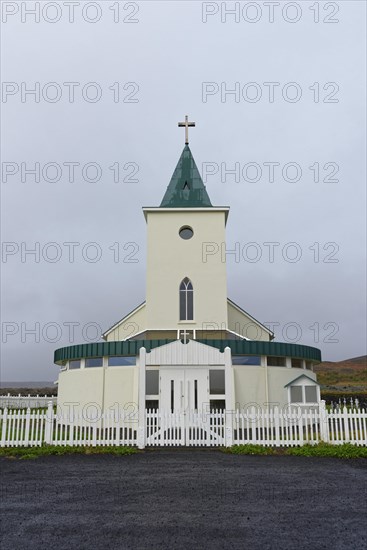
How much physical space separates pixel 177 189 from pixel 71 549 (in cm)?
2198

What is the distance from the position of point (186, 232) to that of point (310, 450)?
13.4 metres

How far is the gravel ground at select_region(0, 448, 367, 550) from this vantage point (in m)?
6.46

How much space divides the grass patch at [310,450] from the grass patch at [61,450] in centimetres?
320

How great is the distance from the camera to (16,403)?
35.8 m

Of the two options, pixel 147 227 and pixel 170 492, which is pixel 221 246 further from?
pixel 170 492

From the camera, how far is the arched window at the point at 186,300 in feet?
79.0

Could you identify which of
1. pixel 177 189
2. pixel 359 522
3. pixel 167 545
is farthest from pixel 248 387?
pixel 167 545

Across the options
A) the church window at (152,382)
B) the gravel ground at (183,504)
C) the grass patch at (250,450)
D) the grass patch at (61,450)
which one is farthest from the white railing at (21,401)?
the gravel ground at (183,504)

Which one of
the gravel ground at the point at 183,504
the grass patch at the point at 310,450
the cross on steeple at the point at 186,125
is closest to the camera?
the gravel ground at the point at 183,504

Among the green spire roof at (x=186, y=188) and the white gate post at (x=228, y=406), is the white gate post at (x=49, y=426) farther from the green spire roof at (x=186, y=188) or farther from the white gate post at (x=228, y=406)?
the green spire roof at (x=186, y=188)

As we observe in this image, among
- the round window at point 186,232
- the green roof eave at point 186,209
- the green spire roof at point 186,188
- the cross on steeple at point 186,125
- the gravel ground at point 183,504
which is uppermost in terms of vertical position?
the cross on steeple at point 186,125

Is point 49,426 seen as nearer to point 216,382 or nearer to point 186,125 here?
point 216,382

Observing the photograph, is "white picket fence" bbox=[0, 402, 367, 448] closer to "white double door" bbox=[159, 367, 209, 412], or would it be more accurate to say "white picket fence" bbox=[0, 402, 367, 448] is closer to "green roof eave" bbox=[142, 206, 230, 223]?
"white double door" bbox=[159, 367, 209, 412]

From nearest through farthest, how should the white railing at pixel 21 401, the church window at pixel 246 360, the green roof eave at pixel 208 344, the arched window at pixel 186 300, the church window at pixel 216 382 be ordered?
the church window at pixel 216 382
the green roof eave at pixel 208 344
the church window at pixel 246 360
the arched window at pixel 186 300
the white railing at pixel 21 401
